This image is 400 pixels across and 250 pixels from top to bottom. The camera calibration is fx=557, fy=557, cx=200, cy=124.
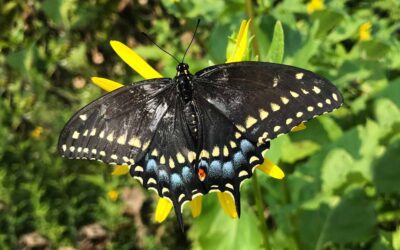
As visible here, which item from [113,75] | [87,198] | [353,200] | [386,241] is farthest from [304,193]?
[113,75]

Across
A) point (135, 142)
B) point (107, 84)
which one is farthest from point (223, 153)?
point (107, 84)

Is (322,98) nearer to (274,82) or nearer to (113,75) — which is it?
(274,82)

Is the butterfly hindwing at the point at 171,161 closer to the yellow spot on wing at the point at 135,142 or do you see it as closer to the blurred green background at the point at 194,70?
the yellow spot on wing at the point at 135,142

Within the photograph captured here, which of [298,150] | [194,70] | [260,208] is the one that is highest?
[194,70]

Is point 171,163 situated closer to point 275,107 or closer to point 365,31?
point 275,107

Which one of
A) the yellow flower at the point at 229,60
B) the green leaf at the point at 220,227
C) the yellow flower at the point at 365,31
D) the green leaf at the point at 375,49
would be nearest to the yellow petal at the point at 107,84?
the yellow flower at the point at 229,60
